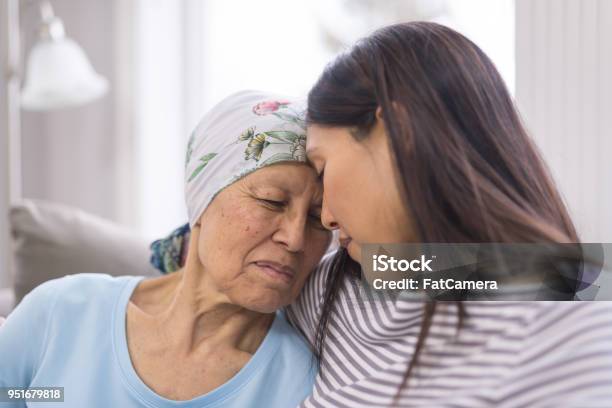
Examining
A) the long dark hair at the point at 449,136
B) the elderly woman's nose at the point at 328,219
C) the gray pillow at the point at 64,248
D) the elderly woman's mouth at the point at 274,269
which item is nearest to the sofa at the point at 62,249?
the gray pillow at the point at 64,248

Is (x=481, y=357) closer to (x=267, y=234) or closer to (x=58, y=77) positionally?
(x=267, y=234)

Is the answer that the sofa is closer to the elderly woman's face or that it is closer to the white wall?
the elderly woman's face

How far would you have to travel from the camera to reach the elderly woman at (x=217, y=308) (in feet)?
3.44

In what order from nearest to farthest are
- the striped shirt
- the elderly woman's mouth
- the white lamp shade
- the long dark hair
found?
the striped shirt
the long dark hair
the elderly woman's mouth
the white lamp shade

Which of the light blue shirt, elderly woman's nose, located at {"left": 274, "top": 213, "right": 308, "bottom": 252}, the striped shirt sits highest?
elderly woman's nose, located at {"left": 274, "top": 213, "right": 308, "bottom": 252}

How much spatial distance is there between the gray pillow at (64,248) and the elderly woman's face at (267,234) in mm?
603

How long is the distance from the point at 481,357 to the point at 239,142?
1.62 feet

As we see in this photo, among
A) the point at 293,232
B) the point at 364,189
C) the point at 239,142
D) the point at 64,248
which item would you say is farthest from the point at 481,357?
the point at 64,248

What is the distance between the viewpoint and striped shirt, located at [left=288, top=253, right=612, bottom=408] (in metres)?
0.70

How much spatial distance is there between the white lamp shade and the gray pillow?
78 cm

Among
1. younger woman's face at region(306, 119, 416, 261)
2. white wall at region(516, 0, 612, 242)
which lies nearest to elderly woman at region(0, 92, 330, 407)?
younger woman's face at region(306, 119, 416, 261)

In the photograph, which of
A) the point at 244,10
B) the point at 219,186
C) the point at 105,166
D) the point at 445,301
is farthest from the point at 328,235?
the point at 105,166

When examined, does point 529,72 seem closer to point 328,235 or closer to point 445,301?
point 328,235

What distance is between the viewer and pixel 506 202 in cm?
80
